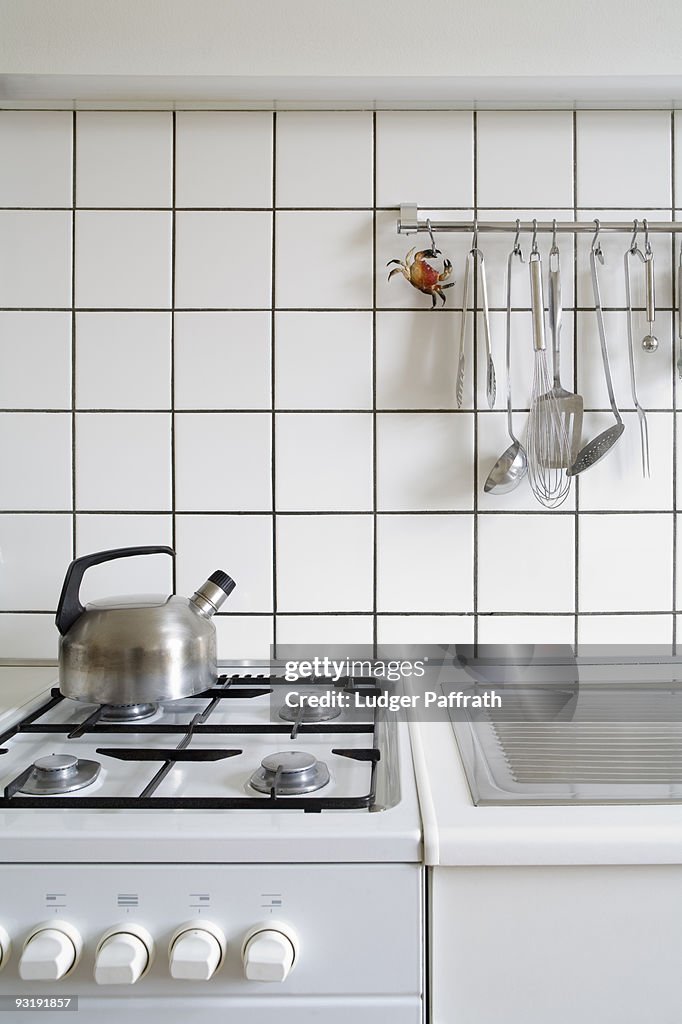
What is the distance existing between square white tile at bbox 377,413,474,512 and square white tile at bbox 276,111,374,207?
0.36 m

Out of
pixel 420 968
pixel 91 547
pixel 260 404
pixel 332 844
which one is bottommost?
pixel 420 968

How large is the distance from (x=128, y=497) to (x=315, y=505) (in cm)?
29

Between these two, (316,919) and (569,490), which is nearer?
(316,919)

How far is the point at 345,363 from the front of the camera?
1160 millimetres

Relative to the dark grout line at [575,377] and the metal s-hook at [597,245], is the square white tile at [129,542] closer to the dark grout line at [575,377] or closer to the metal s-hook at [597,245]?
the dark grout line at [575,377]

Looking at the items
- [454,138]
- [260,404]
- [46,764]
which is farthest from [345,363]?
[46,764]

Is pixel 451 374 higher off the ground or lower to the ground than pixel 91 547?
higher

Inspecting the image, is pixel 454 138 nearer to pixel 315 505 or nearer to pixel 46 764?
pixel 315 505

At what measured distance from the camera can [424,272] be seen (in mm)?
1116

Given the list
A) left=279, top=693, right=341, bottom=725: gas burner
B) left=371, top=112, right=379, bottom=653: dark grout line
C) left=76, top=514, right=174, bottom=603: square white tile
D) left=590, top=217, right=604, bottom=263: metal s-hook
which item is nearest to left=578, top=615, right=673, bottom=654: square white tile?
left=371, top=112, right=379, bottom=653: dark grout line

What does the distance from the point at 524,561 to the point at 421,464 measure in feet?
0.73

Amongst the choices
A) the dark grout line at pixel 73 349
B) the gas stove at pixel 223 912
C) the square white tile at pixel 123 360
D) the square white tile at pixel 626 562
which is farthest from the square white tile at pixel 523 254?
the gas stove at pixel 223 912

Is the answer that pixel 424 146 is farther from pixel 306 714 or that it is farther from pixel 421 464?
pixel 306 714

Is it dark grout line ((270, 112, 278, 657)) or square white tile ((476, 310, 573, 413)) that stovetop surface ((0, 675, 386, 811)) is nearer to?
dark grout line ((270, 112, 278, 657))
